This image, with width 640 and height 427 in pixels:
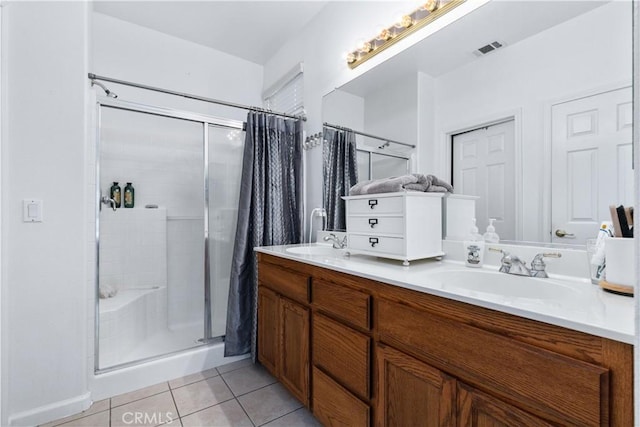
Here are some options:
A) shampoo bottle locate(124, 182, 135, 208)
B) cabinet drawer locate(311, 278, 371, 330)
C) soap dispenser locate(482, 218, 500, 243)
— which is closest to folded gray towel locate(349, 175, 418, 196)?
soap dispenser locate(482, 218, 500, 243)

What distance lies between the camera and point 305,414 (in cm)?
155

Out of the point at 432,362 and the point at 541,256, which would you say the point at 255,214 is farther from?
the point at 541,256

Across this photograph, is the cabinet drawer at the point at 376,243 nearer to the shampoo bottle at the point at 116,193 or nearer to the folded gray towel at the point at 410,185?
the folded gray towel at the point at 410,185

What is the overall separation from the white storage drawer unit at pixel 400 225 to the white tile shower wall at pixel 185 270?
164cm

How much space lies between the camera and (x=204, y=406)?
1627 mm

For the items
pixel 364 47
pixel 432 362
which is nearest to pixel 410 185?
pixel 432 362

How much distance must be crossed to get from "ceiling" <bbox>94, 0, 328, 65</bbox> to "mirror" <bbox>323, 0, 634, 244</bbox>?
4.23ft

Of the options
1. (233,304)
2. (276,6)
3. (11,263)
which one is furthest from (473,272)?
(276,6)

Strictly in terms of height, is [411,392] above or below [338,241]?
below

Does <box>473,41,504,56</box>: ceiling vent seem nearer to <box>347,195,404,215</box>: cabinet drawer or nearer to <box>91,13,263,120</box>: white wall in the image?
<box>347,195,404,215</box>: cabinet drawer

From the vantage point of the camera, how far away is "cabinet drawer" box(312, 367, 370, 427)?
43.6 inches

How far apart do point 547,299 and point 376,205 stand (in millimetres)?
719

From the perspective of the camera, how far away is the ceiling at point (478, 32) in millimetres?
1071

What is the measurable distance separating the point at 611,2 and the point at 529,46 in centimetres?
23
